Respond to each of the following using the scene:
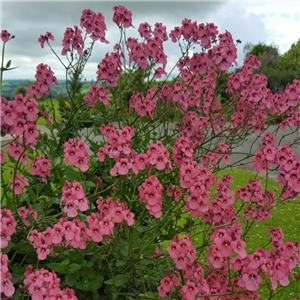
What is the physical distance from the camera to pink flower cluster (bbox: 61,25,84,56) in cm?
371

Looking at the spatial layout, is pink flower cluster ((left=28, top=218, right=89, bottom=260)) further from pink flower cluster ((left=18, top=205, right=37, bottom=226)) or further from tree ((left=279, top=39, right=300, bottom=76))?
tree ((left=279, top=39, right=300, bottom=76))

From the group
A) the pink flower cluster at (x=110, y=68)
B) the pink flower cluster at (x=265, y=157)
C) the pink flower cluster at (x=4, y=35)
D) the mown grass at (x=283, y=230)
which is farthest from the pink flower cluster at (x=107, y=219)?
the mown grass at (x=283, y=230)

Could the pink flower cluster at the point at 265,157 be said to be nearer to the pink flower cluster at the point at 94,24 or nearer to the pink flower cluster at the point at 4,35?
the pink flower cluster at the point at 94,24

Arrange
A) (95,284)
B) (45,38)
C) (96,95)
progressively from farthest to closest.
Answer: (45,38) < (96,95) < (95,284)

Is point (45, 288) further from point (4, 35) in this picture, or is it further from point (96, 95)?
point (4, 35)

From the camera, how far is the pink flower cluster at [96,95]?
368 centimetres

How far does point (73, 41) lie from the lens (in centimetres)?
374

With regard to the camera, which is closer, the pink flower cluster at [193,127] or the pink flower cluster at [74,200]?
the pink flower cluster at [74,200]

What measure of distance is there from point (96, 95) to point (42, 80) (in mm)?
504

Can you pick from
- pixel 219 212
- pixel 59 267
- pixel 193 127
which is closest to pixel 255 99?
pixel 193 127

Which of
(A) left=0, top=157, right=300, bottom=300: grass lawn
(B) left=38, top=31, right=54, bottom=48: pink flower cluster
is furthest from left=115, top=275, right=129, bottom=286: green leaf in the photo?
(A) left=0, top=157, right=300, bottom=300: grass lawn

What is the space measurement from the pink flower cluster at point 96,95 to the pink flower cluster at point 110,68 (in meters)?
0.26

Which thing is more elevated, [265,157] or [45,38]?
[45,38]

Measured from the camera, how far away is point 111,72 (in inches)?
131
